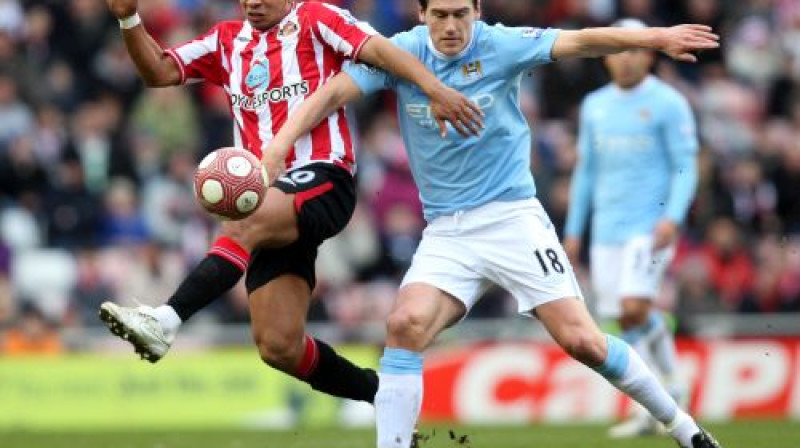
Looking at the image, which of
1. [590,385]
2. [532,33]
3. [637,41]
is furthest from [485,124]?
[590,385]

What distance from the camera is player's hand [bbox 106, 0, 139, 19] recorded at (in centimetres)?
967

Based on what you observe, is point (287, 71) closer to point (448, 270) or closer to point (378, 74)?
point (378, 74)

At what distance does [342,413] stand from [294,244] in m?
7.15

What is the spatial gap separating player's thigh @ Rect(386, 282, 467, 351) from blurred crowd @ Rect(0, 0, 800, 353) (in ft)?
29.1

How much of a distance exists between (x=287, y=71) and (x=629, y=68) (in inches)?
171

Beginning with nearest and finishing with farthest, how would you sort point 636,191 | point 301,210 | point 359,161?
point 301,210 → point 636,191 → point 359,161

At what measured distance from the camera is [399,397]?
350 inches

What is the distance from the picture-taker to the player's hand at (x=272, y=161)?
9297 millimetres

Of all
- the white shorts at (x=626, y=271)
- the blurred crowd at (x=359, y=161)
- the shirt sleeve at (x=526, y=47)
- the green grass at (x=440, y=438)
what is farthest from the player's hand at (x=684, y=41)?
the blurred crowd at (x=359, y=161)

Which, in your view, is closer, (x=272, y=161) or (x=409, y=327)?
(x=409, y=327)

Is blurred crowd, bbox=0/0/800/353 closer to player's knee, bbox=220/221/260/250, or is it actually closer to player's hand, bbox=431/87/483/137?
player's knee, bbox=220/221/260/250

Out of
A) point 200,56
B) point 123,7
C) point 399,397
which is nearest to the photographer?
point 399,397

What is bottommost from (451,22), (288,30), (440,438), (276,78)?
(440,438)

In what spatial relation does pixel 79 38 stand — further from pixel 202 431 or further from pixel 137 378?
pixel 202 431
